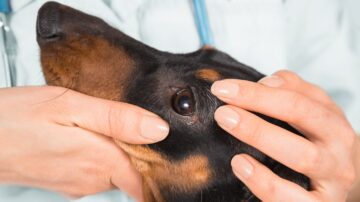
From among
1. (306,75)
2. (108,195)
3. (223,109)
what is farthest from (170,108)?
(306,75)

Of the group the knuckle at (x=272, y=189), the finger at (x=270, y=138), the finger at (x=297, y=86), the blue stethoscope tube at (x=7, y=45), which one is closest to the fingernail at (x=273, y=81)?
the finger at (x=297, y=86)

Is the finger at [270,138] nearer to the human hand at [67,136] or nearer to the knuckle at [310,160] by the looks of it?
the knuckle at [310,160]

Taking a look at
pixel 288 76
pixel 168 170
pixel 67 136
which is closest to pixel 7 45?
pixel 67 136

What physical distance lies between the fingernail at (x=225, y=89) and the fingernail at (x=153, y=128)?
151mm

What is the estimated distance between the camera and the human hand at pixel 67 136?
3.55 feet

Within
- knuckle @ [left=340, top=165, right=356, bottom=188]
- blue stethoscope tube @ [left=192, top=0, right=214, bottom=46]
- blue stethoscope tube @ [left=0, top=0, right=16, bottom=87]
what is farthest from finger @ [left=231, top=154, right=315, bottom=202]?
blue stethoscope tube @ [left=0, top=0, right=16, bottom=87]

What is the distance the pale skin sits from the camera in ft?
3.46

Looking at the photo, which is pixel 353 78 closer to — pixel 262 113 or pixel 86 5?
pixel 262 113

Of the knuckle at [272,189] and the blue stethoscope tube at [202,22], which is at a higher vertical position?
the blue stethoscope tube at [202,22]

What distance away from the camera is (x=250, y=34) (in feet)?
4.99

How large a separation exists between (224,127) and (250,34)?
1.81 ft

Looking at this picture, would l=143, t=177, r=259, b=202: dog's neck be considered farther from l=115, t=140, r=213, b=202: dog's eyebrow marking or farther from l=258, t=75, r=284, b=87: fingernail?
l=258, t=75, r=284, b=87: fingernail

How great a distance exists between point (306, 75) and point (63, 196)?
953 millimetres

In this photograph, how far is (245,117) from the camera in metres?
1.05
